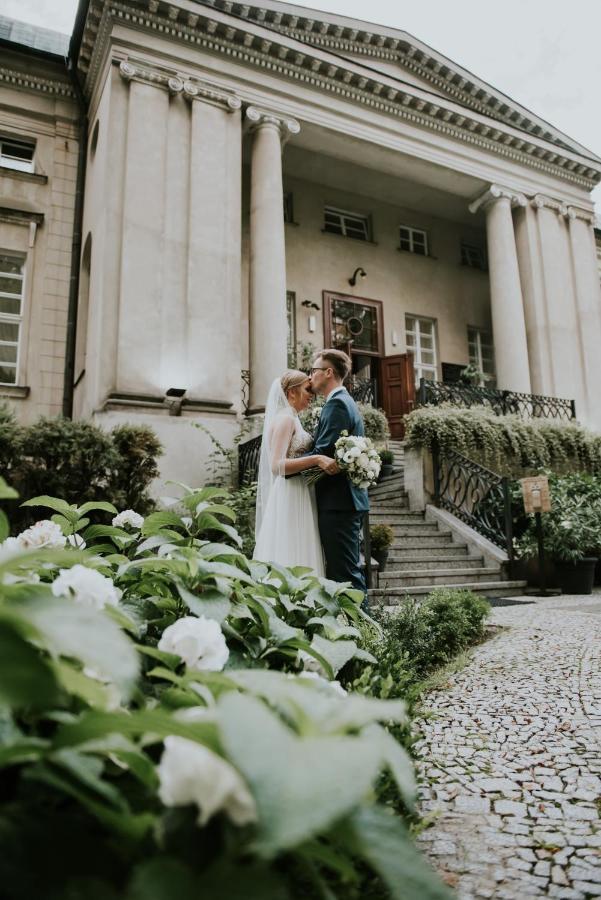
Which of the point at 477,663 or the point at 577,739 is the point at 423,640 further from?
the point at 577,739

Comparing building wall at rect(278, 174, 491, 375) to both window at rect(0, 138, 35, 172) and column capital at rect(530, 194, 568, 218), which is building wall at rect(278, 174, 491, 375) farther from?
window at rect(0, 138, 35, 172)

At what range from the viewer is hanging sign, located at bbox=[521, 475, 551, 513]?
8.55m

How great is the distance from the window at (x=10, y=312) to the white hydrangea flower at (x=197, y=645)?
12.6 metres

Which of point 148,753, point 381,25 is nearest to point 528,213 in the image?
point 381,25

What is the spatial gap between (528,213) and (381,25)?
6.27 m

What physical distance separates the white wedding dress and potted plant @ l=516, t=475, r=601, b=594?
6005 millimetres

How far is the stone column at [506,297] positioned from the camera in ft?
48.6

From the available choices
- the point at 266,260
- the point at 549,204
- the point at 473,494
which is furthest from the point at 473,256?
the point at 473,494

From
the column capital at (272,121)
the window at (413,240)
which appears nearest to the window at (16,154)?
the column capital at (272,121)

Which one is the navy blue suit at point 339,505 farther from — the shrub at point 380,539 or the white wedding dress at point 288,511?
the shrub at point 380,539

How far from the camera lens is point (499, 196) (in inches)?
618

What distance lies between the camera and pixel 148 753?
1.02 meters

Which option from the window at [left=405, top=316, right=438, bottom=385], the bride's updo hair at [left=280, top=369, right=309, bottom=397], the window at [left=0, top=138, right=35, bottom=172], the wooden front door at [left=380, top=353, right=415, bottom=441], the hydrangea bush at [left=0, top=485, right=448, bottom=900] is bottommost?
the hydrangea bush at [left=0, top=485, right=448, bottom=900]

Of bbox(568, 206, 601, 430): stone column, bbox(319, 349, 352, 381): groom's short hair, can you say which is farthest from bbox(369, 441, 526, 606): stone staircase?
bbox(568, 206, 601, 430): stone column
